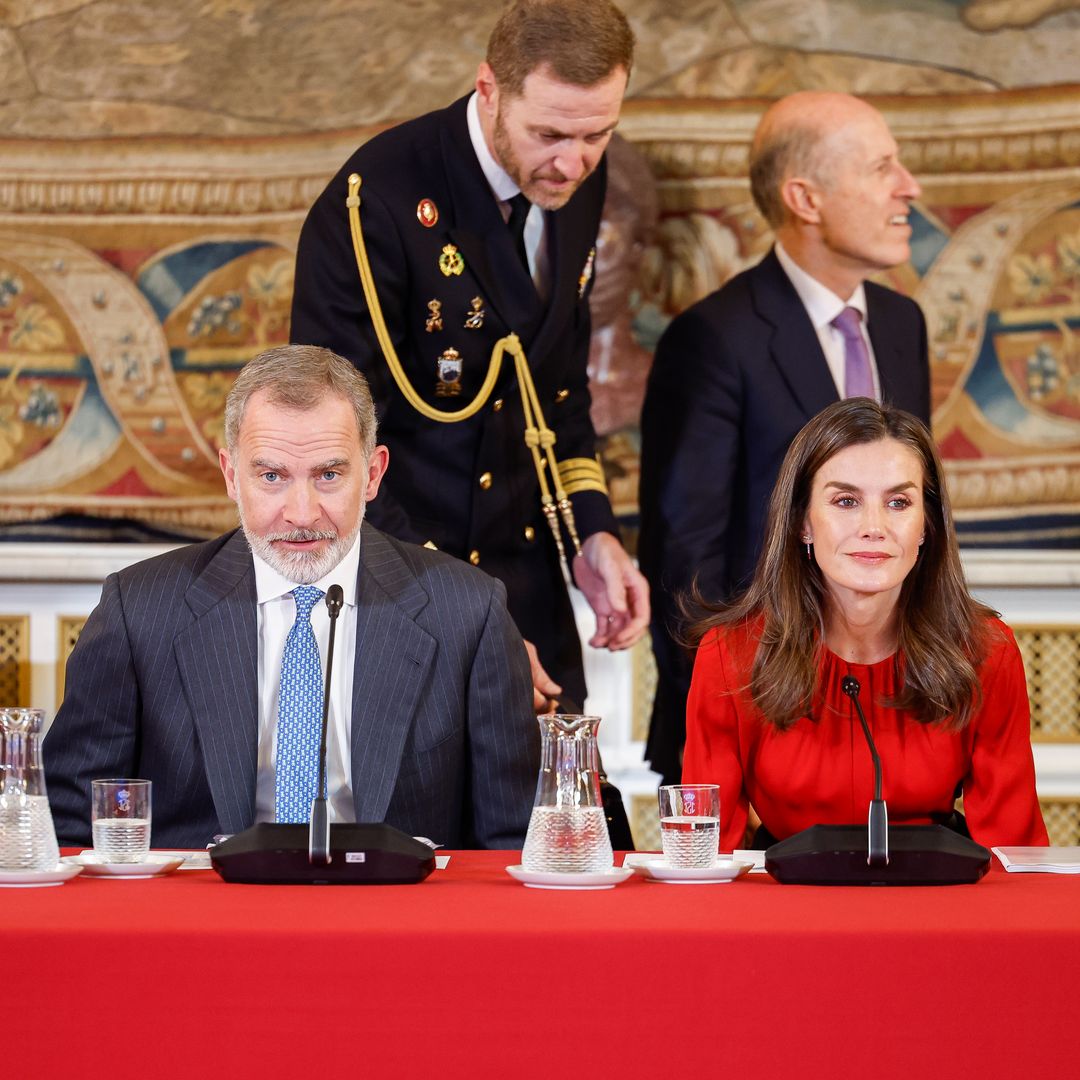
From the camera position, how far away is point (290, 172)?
4.23 meters

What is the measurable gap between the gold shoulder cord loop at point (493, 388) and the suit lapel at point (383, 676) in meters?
0.78

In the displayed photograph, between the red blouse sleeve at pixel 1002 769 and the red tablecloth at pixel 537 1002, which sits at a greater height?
the red blouse sleeve at pixel 1002 769

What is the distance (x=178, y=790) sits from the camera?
2439mm

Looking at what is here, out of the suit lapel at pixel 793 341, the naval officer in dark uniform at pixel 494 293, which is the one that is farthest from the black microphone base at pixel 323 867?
the suit lapel at pixel 793 341

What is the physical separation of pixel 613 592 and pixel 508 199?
2.56 ft

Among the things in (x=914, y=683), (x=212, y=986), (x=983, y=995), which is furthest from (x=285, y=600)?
(x=983, y=995)

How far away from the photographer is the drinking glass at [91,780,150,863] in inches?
74.4

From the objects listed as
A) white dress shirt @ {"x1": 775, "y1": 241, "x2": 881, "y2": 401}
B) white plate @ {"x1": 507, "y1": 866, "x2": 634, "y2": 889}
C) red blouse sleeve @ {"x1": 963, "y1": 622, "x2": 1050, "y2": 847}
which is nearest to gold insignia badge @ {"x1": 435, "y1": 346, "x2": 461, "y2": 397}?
white dress shirt @ {"x1": 775, "y1": 241, "x2": 881, "y2": 401}

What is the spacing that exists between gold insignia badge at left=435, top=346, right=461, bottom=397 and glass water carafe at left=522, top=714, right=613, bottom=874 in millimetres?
1584

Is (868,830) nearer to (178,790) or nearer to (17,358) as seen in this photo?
(178,790)

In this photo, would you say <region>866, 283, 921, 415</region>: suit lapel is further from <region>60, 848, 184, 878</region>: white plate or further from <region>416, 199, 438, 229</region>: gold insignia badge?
<region>60, 848, 184, 878</region>: white plate

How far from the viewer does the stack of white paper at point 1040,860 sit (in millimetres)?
1927

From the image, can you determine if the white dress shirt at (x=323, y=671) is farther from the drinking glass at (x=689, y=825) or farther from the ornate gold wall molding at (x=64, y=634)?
the ornate gold wall molding at (x=64, y=634)

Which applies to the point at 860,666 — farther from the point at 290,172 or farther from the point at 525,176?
the point at 290,172
